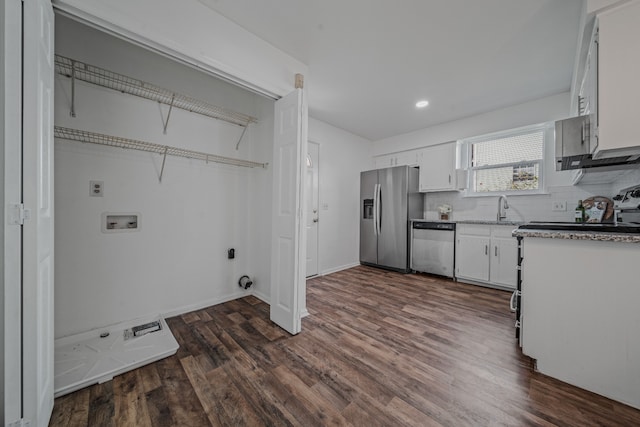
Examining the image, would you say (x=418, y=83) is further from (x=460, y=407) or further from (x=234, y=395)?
(x=234, y=395)

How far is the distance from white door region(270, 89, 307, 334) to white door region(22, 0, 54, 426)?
1404 mm

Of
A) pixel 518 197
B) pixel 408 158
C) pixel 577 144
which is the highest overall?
pixel 408 158

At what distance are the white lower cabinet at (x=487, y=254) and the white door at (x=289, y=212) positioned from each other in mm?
2656

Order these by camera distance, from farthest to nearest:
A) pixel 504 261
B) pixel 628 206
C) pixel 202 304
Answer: pixel 504 261 → pixel 202 304 → pixel 628 206

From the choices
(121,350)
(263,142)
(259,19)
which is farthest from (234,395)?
(259,19)

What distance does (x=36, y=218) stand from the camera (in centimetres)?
98

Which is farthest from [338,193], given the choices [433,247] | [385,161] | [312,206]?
[433,247]

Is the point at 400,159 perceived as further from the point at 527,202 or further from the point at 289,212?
the point at 289,212

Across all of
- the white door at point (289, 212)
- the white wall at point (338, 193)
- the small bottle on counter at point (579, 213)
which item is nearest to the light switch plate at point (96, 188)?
the white door at point (289, 212)

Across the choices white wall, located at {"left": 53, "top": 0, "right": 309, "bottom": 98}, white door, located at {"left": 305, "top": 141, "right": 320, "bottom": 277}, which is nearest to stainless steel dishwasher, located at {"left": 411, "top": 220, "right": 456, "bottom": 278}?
white door, located at {"left": 305, "top": 141, "right": 320, "bottom": 277}

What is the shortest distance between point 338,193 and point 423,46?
2.49 meters

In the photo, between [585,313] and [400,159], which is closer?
[585,313]

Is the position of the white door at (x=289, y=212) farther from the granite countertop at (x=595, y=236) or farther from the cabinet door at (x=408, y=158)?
the cabinet door at (x=408, y=158)

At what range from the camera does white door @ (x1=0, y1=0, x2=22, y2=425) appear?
857 millimetres
